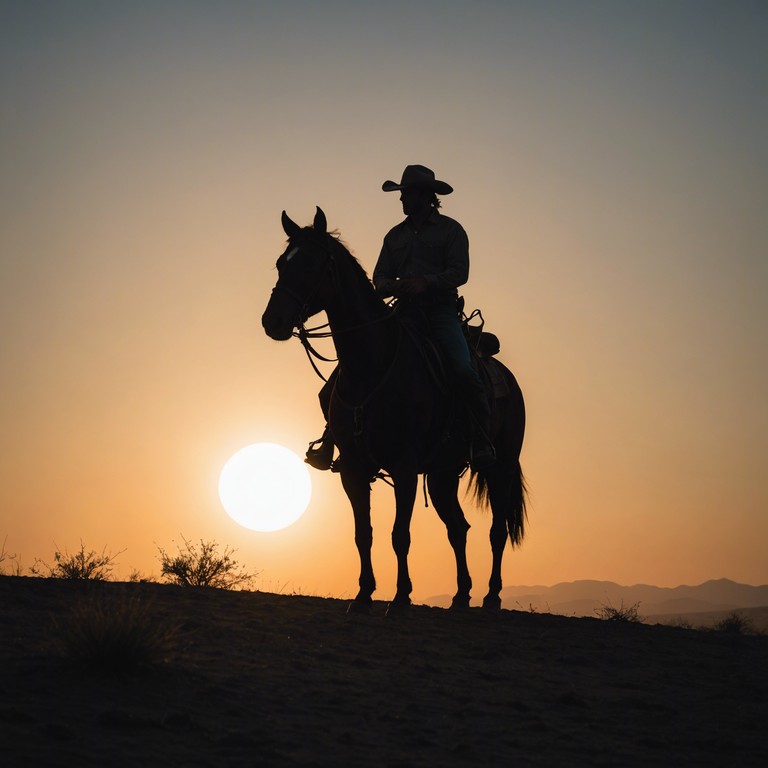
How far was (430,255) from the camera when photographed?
452 inches

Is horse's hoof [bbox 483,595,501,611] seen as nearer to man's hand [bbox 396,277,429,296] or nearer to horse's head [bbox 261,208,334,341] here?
man's hand [bbox 396,277,429,296]

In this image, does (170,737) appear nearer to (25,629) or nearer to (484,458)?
(25,629)

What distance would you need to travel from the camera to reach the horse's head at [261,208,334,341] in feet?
30.8

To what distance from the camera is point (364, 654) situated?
8234mm

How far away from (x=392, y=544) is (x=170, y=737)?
4.81 meters

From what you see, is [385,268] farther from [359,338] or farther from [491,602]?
[491,602]

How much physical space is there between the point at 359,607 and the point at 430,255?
155 inches

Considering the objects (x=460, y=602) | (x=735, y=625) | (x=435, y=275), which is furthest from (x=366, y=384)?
(x=735, y=625)

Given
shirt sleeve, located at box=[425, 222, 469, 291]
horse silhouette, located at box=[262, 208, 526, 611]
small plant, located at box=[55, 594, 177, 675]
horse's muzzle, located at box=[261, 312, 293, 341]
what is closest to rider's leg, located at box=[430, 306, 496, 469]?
horse silhouette, located at box=[262, 208, 526, 611]

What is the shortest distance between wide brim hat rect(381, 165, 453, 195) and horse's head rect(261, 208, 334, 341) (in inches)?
65.5

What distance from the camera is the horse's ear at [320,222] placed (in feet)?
32.8

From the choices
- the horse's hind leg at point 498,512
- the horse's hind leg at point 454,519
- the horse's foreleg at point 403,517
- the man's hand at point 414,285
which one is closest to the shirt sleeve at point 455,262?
the man's hand at point 414,285

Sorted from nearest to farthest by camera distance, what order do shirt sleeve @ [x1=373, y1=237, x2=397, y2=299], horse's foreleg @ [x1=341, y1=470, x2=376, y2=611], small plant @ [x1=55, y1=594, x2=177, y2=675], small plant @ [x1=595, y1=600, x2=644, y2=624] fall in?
small plant @ [x1=55, y1=594, x2=177, y2=675]
horse's foreleg @ [x1=341, y1=470, x2=376, y2=611]
shirt sleeve @ [x1=373, y1=237, x2=397, y2=299]
small plant @ [x1=595, y1=600, x2=644, y2=624]

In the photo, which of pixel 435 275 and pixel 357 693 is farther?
pixel 435 275
